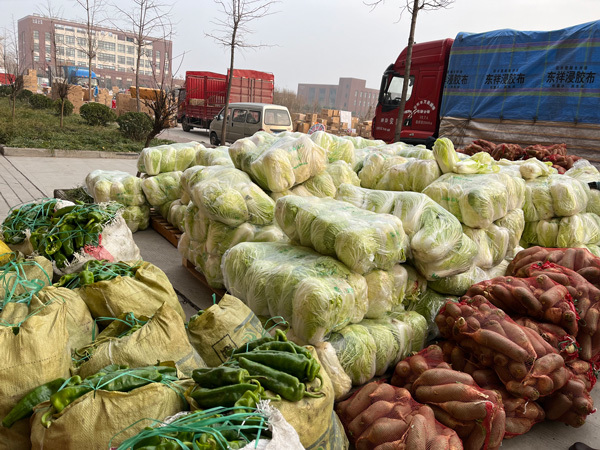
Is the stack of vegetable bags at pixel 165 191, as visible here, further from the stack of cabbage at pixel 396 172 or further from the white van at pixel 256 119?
the white van at pixel 256 119

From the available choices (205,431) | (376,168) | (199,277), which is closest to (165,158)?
(199,277)

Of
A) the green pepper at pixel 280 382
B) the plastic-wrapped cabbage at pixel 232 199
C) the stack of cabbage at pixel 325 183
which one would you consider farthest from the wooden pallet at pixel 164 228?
the green pepper at pixel 280 382

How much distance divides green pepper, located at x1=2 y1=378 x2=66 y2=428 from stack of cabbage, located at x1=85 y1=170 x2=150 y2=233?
4339 mm

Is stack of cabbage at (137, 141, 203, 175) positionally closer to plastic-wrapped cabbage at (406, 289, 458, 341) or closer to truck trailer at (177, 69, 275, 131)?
plastic-wrapped cabbage at (406, 289, 458, 341)

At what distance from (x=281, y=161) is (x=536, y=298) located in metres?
2.40

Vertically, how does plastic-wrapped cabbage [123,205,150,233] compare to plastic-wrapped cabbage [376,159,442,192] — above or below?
below

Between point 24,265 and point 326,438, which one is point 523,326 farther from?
point 24,265

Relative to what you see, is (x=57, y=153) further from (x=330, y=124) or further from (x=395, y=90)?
(x=330, y=124)

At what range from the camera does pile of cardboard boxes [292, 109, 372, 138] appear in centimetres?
2772

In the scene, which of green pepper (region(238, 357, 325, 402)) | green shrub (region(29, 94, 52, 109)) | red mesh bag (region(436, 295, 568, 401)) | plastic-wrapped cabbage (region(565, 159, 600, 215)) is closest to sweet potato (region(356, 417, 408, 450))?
green pepper (region(238, 357, 325, 402))

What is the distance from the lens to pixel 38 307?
7.19ft

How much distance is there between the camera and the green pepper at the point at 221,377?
5.60ft

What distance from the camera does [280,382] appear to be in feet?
5.80

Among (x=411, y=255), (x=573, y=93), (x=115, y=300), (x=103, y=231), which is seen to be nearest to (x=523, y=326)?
(x=411, y=255)
